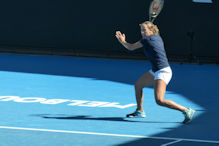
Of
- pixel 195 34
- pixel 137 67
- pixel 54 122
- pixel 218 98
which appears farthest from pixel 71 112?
pixel 195 34

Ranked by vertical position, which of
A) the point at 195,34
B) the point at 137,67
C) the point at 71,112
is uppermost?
the point at 195,34

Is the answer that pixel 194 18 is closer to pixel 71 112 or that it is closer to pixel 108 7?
pixel 108 7

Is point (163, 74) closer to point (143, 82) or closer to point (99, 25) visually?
point (143, 82)

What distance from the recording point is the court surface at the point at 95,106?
31.0 ft

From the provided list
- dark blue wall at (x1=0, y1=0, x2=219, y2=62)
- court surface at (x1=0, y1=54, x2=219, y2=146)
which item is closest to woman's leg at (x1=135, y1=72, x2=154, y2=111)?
court surface at (x1=0, y1=54, x2=219, y2=146)

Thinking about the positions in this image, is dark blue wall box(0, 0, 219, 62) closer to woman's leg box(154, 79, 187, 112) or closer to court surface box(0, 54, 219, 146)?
court surface box(0, 54, 219, 146)

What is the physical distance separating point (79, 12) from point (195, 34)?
4.34 metres

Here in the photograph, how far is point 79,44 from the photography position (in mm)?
23266

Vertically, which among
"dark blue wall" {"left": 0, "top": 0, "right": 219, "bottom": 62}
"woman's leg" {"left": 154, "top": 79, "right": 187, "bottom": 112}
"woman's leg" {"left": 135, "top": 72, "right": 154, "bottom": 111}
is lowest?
"woman's leg" {"left": 154, "top": 79, "right": 187, "bottom": 112}

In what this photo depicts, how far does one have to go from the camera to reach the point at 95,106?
12.5 metres

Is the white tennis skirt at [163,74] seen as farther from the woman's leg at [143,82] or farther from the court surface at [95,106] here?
the court surface at [95,106]

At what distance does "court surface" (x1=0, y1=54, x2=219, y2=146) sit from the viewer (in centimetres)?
944

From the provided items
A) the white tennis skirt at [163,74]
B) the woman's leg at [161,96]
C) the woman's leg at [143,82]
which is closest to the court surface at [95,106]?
the woman's leg at [161,96]

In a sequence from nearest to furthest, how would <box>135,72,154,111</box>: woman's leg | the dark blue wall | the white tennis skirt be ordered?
the white tennis skirt < <box>135,72,154,111</box>: woman's leg < the dark blue wall
